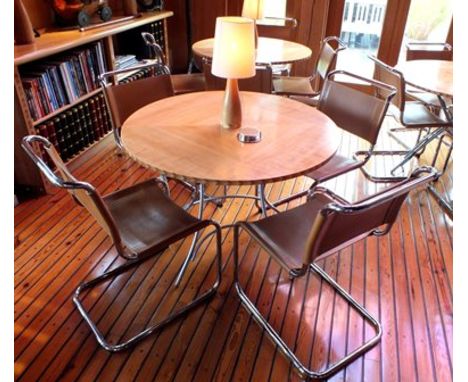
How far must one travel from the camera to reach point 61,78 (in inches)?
100

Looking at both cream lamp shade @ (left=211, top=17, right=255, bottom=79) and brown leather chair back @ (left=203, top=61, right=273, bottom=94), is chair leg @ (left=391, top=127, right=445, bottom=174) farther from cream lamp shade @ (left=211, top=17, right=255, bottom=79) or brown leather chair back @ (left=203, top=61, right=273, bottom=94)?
cream lamp shade @ (left=211, top=17, right=255, bottom=79)

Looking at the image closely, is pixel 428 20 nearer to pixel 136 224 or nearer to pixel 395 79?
pixel 395 79

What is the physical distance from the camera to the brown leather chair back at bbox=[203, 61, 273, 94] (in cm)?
242

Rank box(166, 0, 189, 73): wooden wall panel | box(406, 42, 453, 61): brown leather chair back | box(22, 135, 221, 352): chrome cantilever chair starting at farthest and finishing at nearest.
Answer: box(166, 0, 189, 73): wooden wall panel
box(406, 42, 453, 61): brown leather chair back
box(22, 135, 221, 352): chrome cantilever chair

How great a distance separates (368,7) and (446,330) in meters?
3.42

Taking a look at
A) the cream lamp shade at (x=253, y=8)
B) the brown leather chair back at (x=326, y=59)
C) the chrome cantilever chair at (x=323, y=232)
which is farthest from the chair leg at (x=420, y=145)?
the cream lamp shade at (x=253, y=8)

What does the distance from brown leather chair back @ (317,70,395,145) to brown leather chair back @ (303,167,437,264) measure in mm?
701

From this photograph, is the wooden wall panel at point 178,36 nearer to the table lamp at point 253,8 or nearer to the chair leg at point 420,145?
the table lamp at point 253,8

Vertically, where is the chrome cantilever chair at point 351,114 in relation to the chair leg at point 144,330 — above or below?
above

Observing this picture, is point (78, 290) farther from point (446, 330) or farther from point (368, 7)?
point (368, 7)

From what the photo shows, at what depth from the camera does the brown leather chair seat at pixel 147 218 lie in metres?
1.47

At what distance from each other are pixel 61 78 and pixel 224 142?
5.35 feet

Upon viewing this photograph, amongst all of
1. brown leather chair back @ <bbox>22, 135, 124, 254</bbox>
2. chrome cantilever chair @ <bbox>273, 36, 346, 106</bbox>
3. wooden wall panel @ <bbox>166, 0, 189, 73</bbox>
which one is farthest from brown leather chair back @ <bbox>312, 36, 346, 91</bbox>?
wooden wall panel @ <bbox>166, 0, 189, 73</bbox>

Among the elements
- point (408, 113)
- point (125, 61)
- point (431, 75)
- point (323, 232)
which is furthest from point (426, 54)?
point (323, 232)
